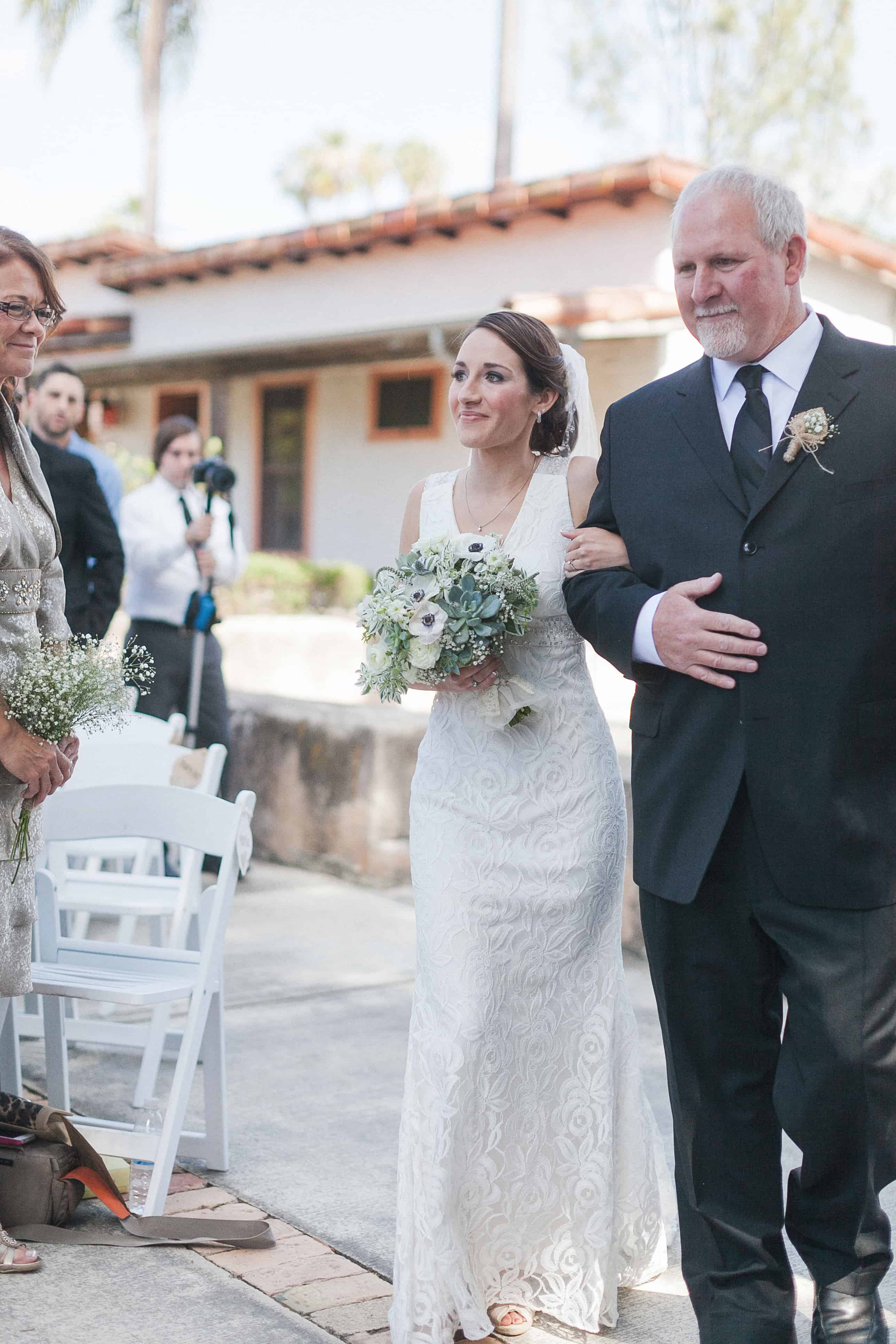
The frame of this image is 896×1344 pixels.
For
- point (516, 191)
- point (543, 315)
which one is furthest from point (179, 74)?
point (543, 315)

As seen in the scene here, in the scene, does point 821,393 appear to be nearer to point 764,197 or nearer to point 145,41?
point 764,197

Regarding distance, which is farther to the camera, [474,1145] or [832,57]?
[832,57]

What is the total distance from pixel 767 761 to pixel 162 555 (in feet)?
16.4

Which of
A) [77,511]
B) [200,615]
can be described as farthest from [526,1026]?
[200,615]

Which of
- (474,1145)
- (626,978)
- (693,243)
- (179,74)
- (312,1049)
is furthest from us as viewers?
(179,74)

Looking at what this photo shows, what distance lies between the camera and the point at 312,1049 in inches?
197

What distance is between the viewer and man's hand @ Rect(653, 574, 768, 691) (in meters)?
2.55

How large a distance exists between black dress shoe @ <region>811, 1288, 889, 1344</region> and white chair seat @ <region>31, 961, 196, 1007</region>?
5.59 ft

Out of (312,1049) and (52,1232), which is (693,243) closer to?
(52,1232)

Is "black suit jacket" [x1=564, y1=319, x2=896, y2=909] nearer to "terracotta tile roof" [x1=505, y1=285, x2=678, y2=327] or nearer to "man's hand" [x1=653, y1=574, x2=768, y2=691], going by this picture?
"man's hand" [x1=653, y1=574, x2=768, y2=691]

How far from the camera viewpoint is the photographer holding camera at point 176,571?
23.2ft

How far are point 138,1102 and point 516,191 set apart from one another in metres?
9.76

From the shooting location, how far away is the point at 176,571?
716cm

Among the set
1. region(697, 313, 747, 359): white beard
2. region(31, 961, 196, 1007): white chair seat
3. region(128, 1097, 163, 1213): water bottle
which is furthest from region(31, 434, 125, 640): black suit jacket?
region(697, 313, 747, 359): white beard
